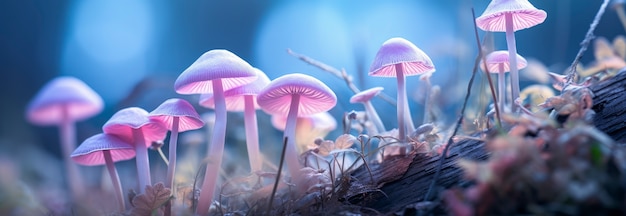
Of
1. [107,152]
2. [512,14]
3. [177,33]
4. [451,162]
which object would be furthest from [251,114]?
[177,33]

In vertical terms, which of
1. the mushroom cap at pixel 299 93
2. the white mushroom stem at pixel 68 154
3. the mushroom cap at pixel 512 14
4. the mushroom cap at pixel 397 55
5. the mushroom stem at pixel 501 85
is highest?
the mushroom cap at pixel 512 14

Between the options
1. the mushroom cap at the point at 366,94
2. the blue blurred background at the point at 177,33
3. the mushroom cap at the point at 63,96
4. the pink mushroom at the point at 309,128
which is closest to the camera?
the mushroom cap at the point at 366,94

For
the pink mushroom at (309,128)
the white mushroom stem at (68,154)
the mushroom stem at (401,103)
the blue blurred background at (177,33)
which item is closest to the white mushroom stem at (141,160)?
the pink mushroom at (309,128)

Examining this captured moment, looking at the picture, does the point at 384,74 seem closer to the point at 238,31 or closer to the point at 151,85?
the point at 151,85

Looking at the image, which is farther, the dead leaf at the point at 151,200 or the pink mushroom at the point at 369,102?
the pink mushroom at the point at 369,102

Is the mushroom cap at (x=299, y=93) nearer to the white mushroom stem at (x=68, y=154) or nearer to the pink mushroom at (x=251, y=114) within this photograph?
the pink mushroom at (x=251, y=114)
